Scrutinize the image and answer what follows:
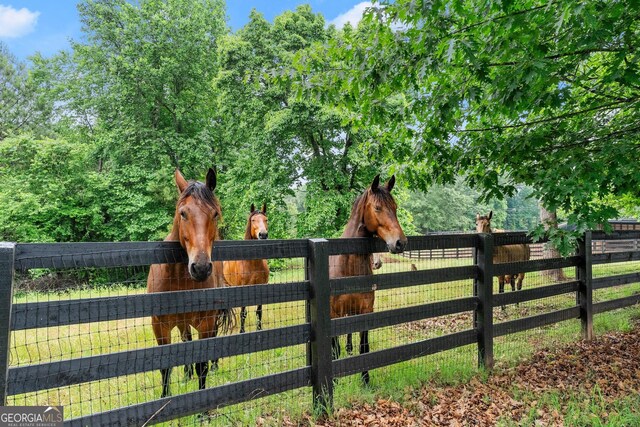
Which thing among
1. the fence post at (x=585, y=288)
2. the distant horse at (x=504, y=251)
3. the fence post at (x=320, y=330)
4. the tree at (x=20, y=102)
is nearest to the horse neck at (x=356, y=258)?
the fence post at (x=320, y=330)

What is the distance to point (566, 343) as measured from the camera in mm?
5809

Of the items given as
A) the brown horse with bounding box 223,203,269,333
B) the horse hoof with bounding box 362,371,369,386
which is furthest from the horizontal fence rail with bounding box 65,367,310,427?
the brown horse with bounding box 223,203,269,333

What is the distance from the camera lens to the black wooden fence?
2.40 m

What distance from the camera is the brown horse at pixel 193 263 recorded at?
281cm

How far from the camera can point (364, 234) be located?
4.31m

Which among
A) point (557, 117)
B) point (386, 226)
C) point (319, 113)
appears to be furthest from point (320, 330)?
point (319, 113)

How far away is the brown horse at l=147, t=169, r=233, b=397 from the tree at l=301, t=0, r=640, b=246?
2.21 m

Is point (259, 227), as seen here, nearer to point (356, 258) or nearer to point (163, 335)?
point (356, 258)

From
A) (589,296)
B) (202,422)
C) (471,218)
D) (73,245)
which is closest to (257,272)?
(202,422)

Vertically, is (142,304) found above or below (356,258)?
below

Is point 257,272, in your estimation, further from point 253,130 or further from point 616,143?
point 253,130

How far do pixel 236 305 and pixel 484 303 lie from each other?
3218 mm

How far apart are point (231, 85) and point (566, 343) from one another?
1564 cm

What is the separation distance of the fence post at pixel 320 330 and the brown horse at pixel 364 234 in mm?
619
